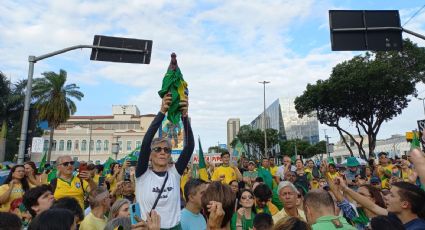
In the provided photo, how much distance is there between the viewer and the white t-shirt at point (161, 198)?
3.05m

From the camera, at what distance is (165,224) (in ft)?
10.0

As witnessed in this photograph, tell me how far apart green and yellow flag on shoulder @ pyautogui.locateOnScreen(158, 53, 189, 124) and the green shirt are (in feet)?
5.05

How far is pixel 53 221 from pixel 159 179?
105 centimetres

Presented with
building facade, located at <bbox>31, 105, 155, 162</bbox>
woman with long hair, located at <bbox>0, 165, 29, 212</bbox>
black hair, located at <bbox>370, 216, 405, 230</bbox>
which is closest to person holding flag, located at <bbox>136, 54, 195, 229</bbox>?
black hair, located at <bbox>370, 216, 405, 230</bbox>

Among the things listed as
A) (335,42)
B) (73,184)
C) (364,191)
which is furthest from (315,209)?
(335,42)

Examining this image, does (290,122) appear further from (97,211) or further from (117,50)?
(97,211)

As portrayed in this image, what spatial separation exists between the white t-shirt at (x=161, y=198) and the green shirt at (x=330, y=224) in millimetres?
1215

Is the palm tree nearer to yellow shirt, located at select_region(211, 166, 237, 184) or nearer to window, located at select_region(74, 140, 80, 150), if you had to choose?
yellow shirt, located at select_region(211, 166, 237, 184)

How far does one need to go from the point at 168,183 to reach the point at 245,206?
1.89 meters

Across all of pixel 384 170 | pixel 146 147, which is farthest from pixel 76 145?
pixel 146 147

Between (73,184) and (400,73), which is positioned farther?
(400,73)

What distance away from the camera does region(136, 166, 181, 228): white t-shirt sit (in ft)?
10.0

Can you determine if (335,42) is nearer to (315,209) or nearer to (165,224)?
(315,209)

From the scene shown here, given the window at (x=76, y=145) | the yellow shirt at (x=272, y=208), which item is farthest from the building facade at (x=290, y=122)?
the yellow shirt at (x=272, y=208)
